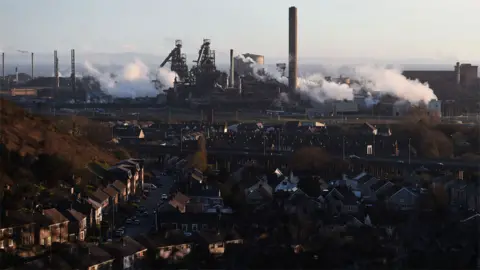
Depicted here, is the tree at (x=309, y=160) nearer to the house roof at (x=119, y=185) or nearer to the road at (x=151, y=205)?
the road at (x=151, y=205)

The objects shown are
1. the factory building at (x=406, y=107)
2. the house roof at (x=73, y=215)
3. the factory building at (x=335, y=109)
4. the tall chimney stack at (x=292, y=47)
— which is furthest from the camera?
the tall chimney stack at (x=292, y=47)

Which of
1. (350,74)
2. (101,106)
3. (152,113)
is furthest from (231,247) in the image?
(350,74)

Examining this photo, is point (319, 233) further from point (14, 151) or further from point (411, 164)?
point (411, 164)

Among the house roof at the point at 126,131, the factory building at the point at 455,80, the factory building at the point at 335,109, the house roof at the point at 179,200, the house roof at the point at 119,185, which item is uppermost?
the factory building at the point at 455,80

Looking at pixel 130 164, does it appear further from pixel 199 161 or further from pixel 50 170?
pixel 50 170

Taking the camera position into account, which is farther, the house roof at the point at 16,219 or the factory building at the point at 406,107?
the factory building at the point at 406,107

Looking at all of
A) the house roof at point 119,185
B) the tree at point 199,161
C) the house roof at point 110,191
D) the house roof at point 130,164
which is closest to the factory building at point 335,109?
the tree at point 199,161

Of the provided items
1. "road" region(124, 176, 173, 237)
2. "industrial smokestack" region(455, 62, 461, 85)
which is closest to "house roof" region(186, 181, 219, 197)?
"road" region(124, 176, 173, 237)
